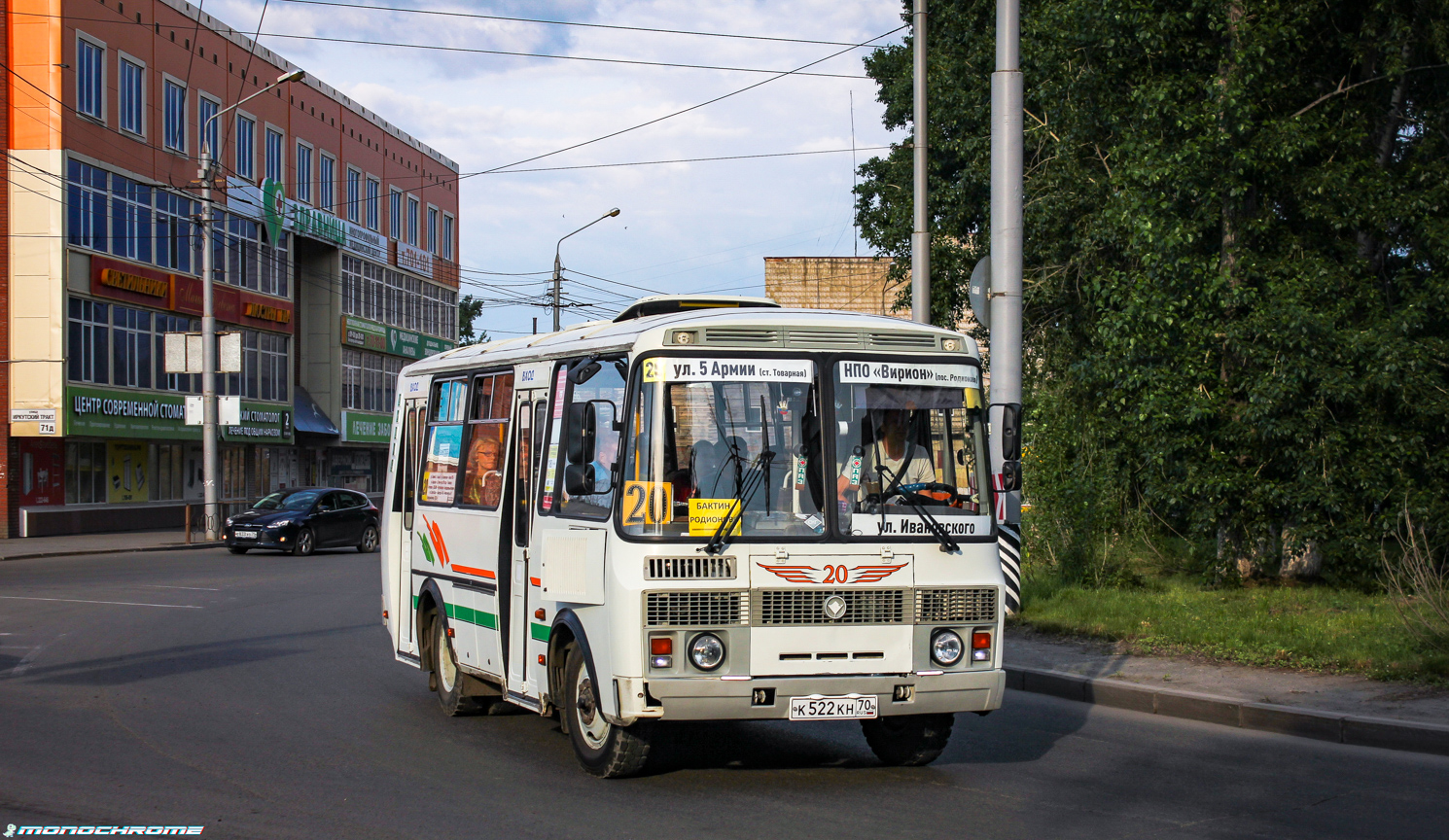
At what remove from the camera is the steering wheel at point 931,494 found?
7.38 m

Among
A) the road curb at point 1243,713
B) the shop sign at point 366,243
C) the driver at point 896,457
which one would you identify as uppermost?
the shop sign at point 366,243

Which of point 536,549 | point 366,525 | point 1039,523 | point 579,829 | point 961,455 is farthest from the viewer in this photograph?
point 366,525

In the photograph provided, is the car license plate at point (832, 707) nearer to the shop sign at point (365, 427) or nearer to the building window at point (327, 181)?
the shop sign at point (365, 427)

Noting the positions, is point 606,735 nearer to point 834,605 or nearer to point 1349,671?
point 834,605

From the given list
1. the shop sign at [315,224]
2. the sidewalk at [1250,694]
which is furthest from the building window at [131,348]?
the sidewalk at [1250,694]

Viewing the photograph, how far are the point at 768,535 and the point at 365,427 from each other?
1997 inches

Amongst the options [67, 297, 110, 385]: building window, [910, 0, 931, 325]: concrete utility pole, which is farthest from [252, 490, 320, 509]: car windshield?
[910, 0, 931, 325]: concrete utility pole

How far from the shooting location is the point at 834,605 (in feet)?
23.1

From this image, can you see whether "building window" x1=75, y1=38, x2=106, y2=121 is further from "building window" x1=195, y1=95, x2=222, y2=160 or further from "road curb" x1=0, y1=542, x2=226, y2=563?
"road curb" x1=0, y1=542, x2=226, y2=563

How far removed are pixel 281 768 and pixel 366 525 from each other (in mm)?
24624

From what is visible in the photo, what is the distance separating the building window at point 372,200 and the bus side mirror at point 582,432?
168 feet

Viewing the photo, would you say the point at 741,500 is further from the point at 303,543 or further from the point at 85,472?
the point at 85,472

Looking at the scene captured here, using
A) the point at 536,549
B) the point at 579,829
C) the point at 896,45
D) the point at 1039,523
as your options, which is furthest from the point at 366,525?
the point at 579,829

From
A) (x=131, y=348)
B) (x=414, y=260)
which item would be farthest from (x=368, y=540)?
(x=414, y=260)
